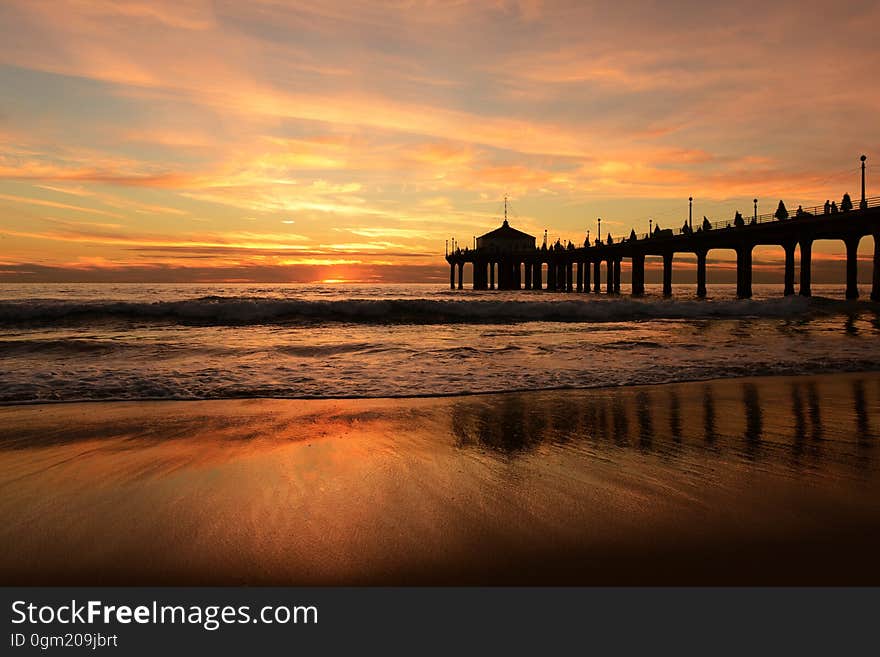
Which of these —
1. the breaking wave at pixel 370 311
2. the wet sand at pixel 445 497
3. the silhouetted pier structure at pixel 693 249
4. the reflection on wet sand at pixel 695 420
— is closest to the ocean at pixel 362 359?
the breaking wave at pixel 370 311

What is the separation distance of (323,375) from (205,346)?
24.2ft

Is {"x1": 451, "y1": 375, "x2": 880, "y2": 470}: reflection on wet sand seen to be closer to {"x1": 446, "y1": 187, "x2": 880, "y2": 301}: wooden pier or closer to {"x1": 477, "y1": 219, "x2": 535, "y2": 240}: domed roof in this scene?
{"x1": 446, "y1": 187, "x2": 880, "y2": 301}: wooden pier

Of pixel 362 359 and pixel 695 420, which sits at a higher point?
pixel 362 359

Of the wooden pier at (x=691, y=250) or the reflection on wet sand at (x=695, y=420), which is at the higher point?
the wooden pier at (x=691, y=250)

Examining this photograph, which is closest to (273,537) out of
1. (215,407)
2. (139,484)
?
(139,484)

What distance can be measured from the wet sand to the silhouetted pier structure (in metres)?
45.6

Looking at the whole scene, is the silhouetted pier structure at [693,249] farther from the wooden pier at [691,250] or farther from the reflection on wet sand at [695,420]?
the reflection on wet sand at [695,420]

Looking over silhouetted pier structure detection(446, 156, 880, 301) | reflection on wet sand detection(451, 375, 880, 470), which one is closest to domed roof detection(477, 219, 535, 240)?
silhouetted pier structure detection(446, 156, 880, 301)

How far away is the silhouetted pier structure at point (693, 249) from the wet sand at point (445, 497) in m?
45.6

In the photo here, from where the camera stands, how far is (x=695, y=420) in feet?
23.8

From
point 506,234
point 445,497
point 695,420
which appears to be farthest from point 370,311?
point 506,234

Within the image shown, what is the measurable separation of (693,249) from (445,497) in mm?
68498

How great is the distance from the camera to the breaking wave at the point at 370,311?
2950 centimetres

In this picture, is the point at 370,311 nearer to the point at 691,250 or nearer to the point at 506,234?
the point at 691,250
